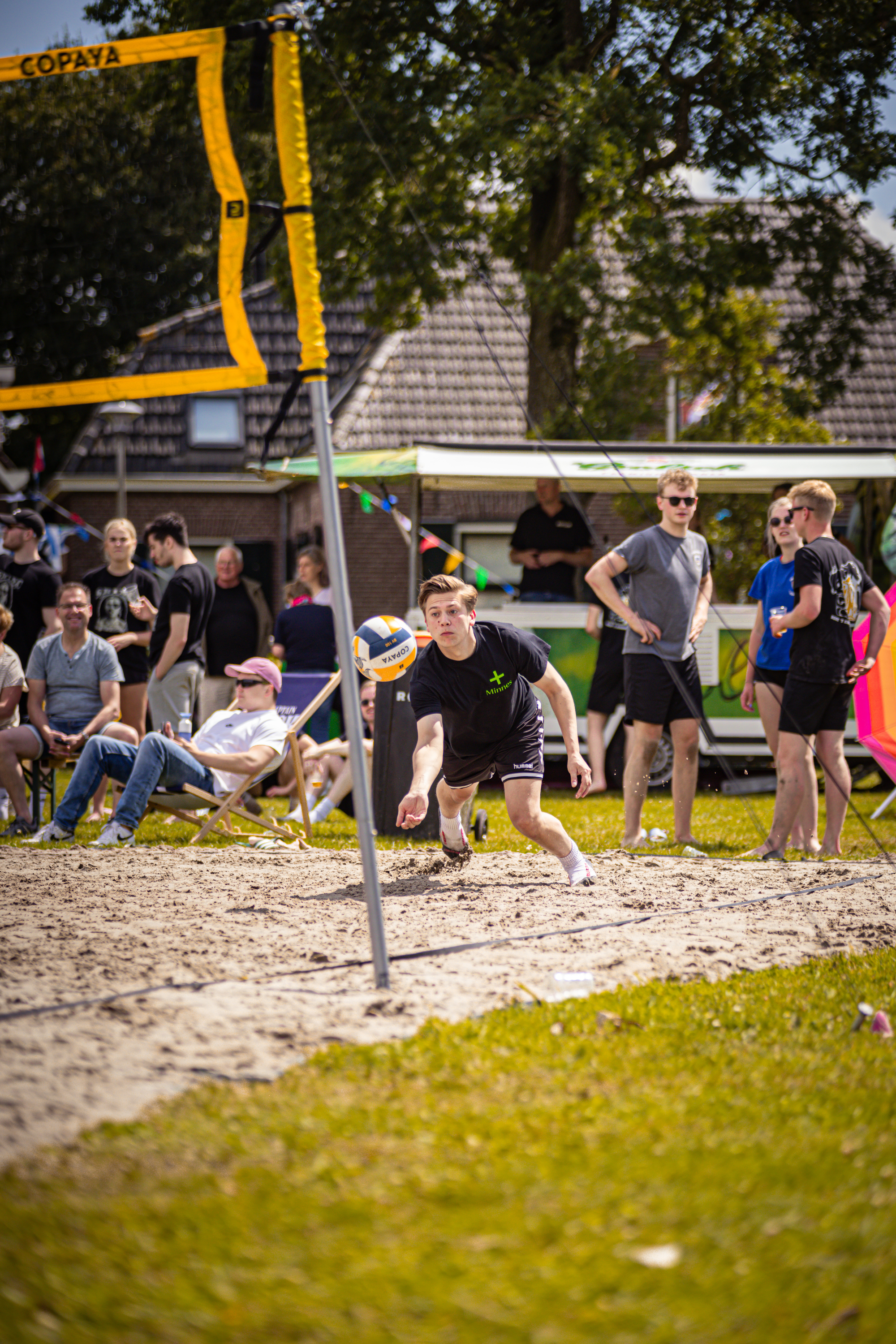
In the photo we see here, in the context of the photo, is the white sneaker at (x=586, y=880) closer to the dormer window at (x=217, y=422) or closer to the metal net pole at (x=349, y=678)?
the metal net pole at (x=349, y=678)

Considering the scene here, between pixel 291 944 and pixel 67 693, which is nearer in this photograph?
pixel 291 944

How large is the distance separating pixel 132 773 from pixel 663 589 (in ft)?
11.2

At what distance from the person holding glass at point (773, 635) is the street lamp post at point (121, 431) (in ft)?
31.5

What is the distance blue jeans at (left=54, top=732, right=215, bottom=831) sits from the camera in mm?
7582

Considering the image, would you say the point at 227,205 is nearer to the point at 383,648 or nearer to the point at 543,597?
the point at 383,648

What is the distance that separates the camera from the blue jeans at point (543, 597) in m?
11.7

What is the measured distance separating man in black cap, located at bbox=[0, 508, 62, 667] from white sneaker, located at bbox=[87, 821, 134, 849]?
220cm

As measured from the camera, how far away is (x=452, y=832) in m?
6.59

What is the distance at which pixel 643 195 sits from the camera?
49.7 feet

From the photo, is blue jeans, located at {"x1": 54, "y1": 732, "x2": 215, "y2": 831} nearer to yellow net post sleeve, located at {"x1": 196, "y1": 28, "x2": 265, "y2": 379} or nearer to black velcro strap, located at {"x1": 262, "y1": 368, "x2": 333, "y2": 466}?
black velcro strap, located at {"x1": 262, "y1": 368, "x2": 333, "y2": 466}

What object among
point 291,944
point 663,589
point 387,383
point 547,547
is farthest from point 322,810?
point 387,383

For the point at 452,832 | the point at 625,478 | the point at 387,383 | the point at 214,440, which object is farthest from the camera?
the point at 214,440

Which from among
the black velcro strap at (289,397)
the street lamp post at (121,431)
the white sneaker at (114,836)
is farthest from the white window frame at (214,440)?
the black velcro strap at (289,397)

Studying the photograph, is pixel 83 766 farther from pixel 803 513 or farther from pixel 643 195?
pixel 643 195
